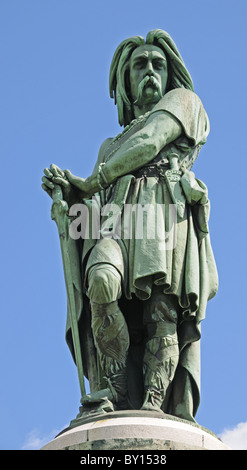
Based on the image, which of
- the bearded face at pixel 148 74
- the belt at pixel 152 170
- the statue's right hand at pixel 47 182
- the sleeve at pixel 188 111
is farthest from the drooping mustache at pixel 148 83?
the statue's right hand at pixel 47 182

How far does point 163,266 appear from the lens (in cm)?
1179

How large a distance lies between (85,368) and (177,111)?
9.24 feet

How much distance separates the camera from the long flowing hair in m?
13.5

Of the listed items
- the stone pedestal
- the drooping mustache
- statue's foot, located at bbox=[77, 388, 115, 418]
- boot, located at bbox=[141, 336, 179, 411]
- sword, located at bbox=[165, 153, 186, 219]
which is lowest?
the stone pedestal

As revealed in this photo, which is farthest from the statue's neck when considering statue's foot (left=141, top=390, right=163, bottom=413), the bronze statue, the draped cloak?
statue's foot (left=141, top=390, right=163, bottom=413)

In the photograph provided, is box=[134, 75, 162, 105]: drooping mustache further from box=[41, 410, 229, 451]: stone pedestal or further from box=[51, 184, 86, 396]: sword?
box=[41, 410, 229, 451]: stone pedestal

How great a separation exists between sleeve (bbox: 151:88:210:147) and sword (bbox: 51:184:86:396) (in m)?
1.43

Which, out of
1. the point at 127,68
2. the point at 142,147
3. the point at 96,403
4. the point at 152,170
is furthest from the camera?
the point at 127,68

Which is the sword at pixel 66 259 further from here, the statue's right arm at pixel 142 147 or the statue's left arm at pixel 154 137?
the statue's right arm at pixel 142 147

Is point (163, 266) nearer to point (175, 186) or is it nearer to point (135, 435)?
point (175, 186)

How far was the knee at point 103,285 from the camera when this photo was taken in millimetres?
11562

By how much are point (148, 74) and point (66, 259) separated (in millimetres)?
Answer: 2382

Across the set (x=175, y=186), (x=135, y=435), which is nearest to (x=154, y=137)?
(x=175, y=186)
